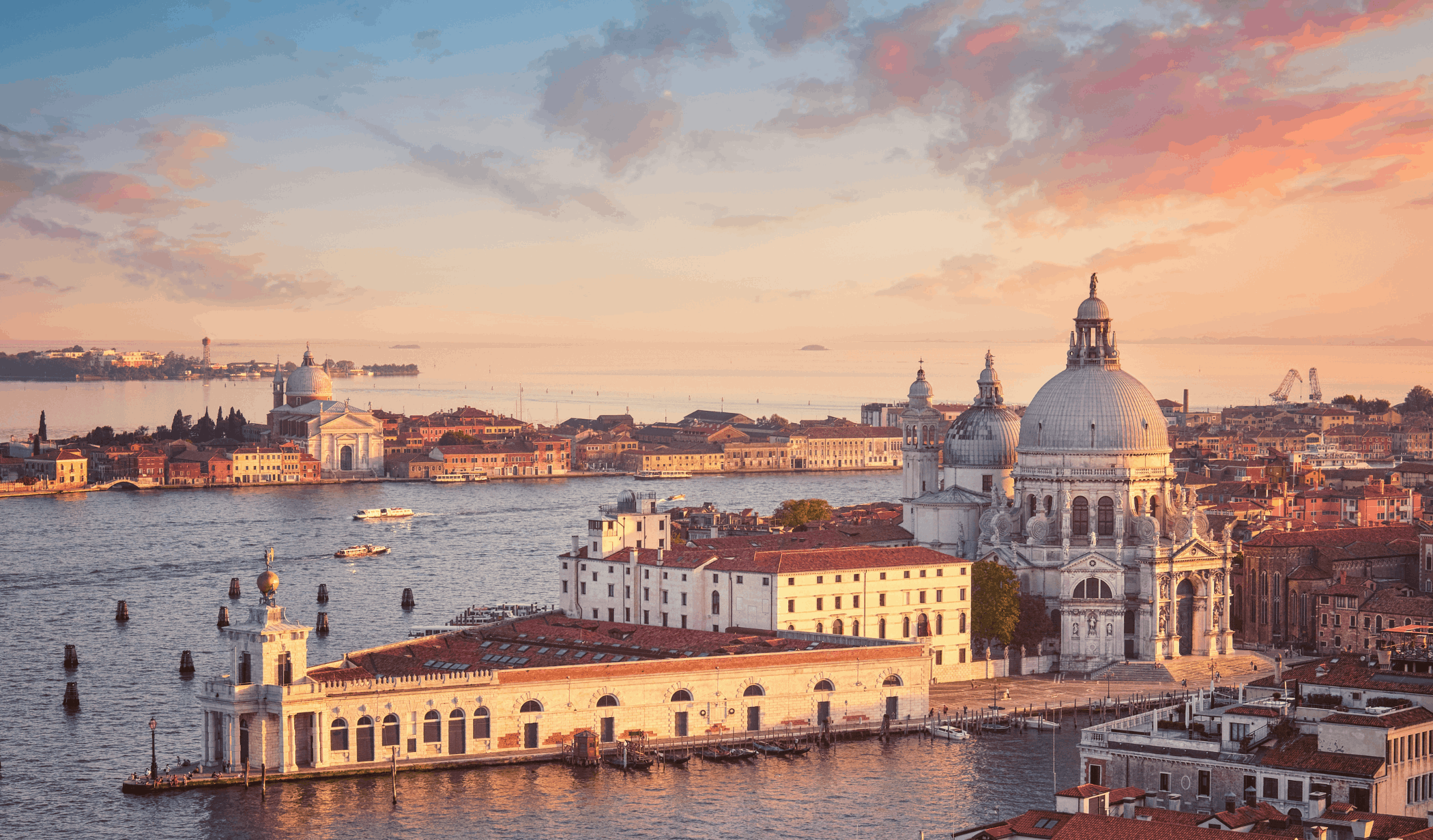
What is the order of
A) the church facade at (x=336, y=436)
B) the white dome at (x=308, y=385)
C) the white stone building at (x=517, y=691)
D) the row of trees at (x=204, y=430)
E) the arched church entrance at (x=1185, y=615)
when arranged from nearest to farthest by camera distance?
the white stone building at (x=517, y=691) → the arched church entrance at (x=1185, y=615) → the church facade at (x=336, y=436) → the row of trees at (x=204, y=430) → the white dome at (x=308, y=385)

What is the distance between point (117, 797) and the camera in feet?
141

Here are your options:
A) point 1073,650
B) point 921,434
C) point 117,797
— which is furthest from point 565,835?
point 921,434

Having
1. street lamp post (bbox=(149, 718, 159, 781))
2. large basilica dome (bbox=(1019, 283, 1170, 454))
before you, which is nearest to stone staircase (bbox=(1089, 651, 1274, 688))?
large basilica dome (bbox=(1019, 283, 1170, 454))

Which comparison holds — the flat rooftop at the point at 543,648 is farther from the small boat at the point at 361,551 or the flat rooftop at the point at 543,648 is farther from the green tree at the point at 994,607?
the small boat at the point at 361,551

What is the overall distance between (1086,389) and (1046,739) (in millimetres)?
18237

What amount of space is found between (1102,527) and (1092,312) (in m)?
7.41

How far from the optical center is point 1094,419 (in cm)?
6469

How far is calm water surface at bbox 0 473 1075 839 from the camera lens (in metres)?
40.6

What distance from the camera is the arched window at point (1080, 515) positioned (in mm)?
64438

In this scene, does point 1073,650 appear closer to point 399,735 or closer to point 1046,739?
point 1046,739

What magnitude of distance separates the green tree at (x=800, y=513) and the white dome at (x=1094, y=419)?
19.7m

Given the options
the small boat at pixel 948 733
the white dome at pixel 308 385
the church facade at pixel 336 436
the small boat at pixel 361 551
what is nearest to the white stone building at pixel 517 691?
the small boat at pixel 948 733

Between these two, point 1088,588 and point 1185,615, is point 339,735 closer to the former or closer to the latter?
point 1088,588

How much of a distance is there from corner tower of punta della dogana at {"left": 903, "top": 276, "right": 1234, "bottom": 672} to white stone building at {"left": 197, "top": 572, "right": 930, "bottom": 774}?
1242 centimetres
